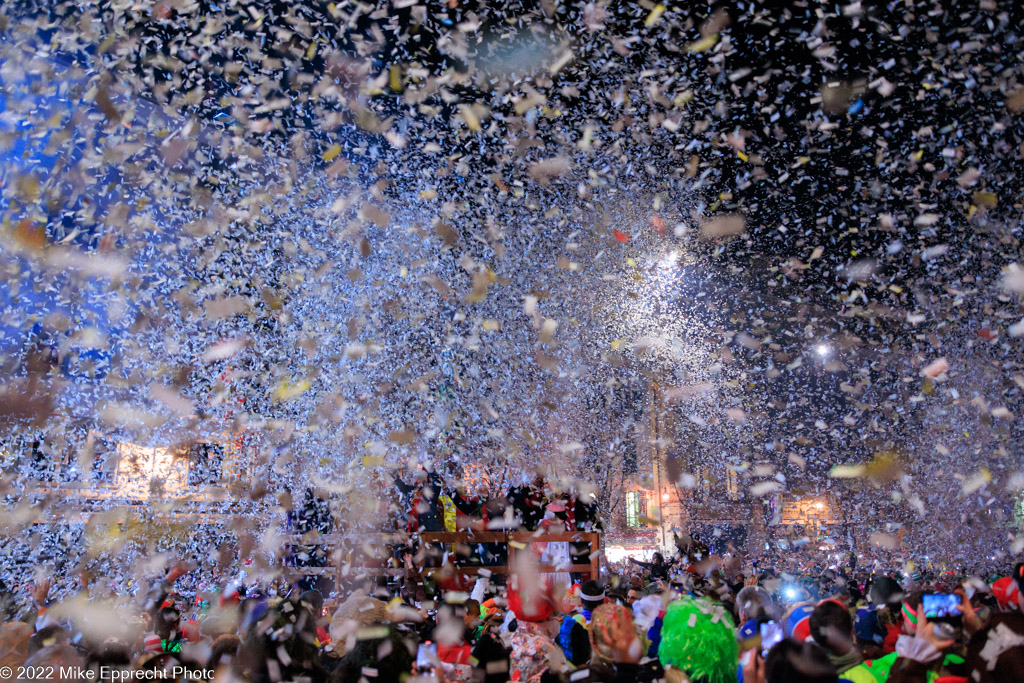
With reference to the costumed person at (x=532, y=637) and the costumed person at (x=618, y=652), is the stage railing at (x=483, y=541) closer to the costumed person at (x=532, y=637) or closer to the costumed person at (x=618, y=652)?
the costumed person at (x=532, y=637)

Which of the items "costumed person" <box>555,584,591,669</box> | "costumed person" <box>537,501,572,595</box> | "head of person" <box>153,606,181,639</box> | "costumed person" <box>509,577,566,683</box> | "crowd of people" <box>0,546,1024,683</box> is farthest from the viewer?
"costumed person" <box>537,501,572,595</box>

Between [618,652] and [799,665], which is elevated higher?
[799,665]

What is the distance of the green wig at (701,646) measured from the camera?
11.5 ft

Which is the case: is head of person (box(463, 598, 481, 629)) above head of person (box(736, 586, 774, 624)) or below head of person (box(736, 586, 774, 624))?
below

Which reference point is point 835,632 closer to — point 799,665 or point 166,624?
point 799,665

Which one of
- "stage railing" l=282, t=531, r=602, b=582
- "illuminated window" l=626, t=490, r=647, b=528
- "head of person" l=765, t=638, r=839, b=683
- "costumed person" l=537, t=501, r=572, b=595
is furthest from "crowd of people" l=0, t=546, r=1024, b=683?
"illuminated window" l=626, t=490, r=647, b=528

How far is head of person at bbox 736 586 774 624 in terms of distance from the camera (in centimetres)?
461

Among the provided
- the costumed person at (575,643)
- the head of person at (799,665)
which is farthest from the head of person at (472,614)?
the head of person at (799,665)

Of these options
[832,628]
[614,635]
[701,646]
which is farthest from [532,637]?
[832,628]

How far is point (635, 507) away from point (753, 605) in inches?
1263

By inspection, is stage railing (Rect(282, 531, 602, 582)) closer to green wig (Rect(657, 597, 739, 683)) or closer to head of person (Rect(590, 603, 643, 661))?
head of person (Rect(590, 603, 643, 661))

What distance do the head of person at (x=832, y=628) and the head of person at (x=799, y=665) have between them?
0.64m

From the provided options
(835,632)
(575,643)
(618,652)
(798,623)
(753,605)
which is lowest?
(753,605)

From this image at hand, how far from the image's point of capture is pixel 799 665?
7.66 feet
